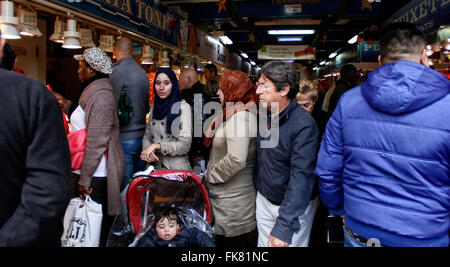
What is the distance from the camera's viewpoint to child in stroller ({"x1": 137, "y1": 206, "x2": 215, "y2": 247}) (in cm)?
264

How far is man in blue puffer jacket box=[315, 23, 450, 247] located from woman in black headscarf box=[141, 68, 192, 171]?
1.63 meters

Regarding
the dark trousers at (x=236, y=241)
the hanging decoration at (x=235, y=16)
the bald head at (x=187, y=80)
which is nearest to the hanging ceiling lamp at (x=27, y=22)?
the bald head at (x=187, y=80)

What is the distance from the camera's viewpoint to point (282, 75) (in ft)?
7.18

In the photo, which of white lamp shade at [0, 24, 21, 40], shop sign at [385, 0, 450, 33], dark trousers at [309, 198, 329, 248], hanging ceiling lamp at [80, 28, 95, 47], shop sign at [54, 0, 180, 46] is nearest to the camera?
white lamp shade at [0, 24, 21, 40]

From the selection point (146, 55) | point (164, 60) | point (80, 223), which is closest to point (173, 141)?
point (80, 223)

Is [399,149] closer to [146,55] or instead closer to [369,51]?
[146,55]

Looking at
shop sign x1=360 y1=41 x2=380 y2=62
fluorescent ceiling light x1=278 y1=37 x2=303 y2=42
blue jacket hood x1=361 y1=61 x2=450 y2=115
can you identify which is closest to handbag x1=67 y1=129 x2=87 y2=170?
blue jacket hood x1=361 y1=61 x2=450 y2=115

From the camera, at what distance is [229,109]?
8.17ft

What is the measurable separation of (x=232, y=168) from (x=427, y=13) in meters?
6.41

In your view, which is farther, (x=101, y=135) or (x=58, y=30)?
(x=58, y=30)

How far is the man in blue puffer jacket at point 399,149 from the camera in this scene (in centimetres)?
145

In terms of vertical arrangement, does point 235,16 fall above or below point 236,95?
above

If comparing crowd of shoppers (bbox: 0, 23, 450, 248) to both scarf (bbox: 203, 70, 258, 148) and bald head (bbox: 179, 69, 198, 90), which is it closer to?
scarf (bbox: 203, 70, 258, 148)

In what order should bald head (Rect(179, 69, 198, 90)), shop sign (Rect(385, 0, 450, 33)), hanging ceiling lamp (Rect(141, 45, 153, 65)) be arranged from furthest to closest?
1. hanging ceiling lamp (Rect(141, 45, 153, 65))
2. shop sign (Rect(385, 0, 450, 33))
3. bald head (Rect(179, 69, 198, 90))
